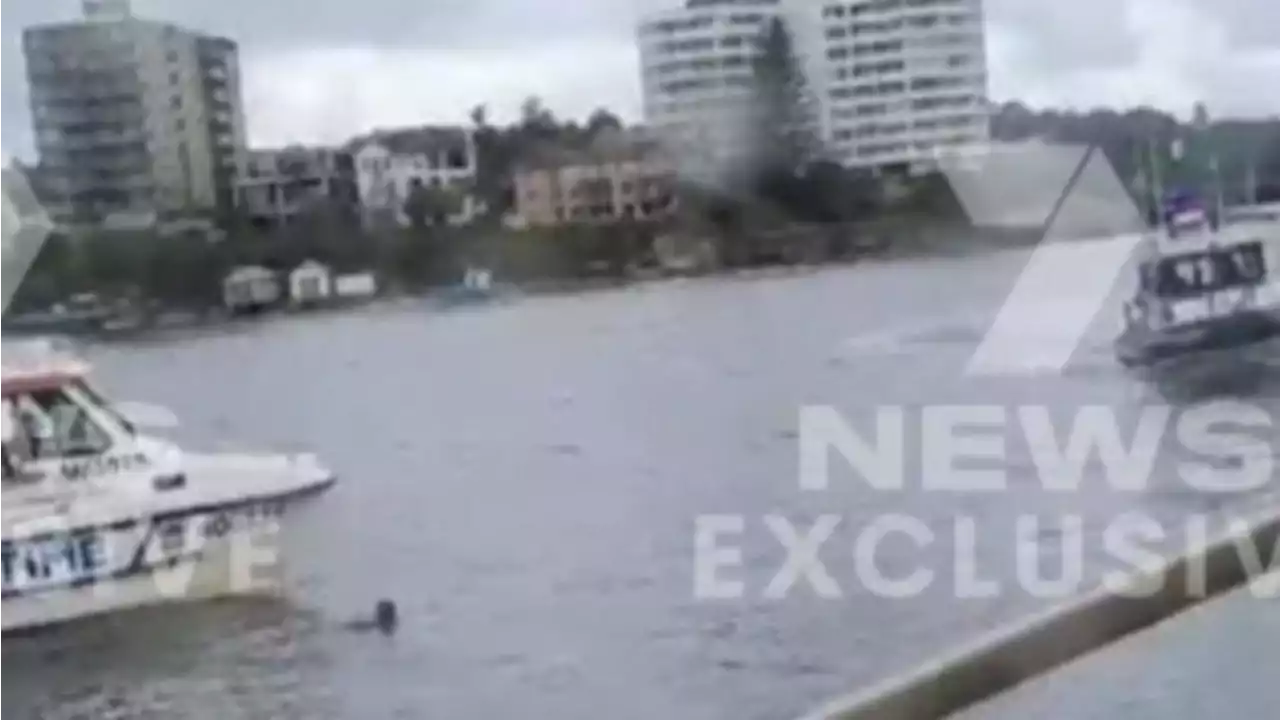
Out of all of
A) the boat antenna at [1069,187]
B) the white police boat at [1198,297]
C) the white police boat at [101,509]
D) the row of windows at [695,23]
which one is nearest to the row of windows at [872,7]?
the row of windows at [695,23]

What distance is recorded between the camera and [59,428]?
10.6 ft

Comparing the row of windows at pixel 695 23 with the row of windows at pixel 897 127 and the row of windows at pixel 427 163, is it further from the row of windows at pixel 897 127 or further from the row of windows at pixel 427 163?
the row of windows at pixel 427 163

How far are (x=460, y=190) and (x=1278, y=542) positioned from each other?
2.36 metres

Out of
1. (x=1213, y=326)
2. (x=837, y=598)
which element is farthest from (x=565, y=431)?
(x=1213, y=326)

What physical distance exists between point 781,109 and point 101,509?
1.32 metres

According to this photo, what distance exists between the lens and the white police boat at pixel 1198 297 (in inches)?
171

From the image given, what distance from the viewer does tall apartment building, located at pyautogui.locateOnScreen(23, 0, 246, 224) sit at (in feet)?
7.98

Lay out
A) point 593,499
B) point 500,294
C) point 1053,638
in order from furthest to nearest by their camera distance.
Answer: point 593,499
point 500,294
point 1053,638

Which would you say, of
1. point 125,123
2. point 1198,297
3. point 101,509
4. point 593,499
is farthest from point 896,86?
point 1198,297

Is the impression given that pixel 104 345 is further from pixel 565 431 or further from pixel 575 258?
pixel 565 431
